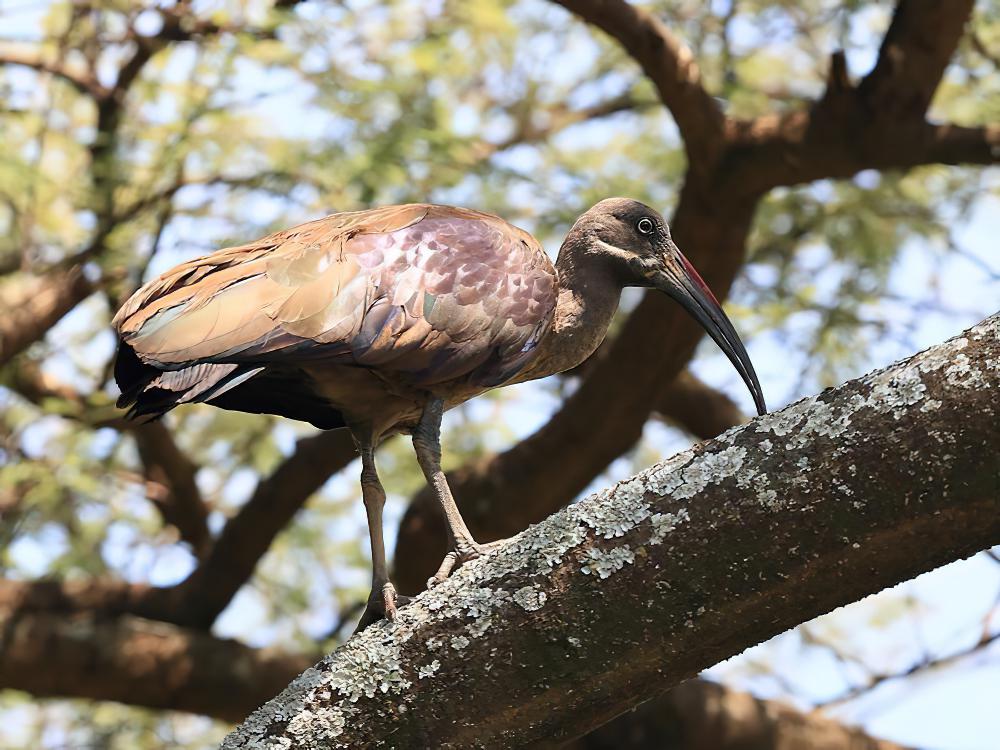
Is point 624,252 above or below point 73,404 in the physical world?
below

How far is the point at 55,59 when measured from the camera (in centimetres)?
813

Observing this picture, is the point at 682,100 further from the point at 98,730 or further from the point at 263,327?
the point at 98,730

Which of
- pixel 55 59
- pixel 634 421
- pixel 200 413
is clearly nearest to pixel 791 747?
pixel 634 421

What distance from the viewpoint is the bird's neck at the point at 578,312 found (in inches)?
191

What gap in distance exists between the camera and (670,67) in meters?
6.61

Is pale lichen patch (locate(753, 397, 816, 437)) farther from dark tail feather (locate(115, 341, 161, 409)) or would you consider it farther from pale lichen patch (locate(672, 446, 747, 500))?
dark tail feather (locate(115, 341, 161, 409))

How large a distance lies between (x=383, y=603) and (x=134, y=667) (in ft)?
12.1

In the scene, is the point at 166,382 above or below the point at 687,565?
above

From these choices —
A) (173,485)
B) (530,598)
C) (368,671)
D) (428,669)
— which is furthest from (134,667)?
(530,598)

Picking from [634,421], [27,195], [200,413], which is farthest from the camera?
[200,413]

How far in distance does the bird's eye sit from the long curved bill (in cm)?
13

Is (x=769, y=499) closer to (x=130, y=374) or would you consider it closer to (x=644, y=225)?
(x=130, y=374)

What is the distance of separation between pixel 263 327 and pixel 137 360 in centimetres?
39

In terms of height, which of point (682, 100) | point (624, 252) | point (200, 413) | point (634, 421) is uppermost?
point (200, 413)
